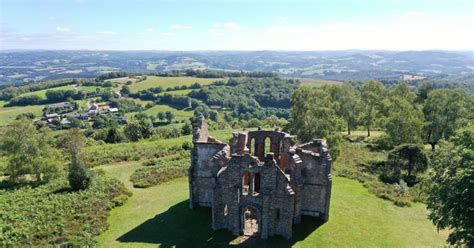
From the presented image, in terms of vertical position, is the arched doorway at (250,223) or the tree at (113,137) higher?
the arched doorway at (250,223)

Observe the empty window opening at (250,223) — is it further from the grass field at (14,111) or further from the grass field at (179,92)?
the grass field at (179,92)

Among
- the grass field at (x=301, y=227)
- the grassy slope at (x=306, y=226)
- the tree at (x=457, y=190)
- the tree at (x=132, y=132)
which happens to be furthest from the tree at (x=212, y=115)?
the tree at (x=457, y=190)

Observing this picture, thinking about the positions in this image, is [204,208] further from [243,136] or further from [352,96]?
[352,96]

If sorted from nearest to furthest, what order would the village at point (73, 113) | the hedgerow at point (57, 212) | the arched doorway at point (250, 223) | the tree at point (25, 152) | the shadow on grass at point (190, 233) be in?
the shadow on grass at point (190, 233) < the hedgerow at point (57, 212) < the arched doorway at point (250, 223) < the tree at point (25, 152) < the village at point (73, 113)

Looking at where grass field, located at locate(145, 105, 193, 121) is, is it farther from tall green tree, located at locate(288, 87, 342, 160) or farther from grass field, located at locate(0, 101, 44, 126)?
tall green tree, located at locate(288, 87, 342, 160)

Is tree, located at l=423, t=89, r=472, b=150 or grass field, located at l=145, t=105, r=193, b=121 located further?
grass field, located at l=145, t=105, r=193, b=121

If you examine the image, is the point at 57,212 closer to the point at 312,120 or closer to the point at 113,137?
the point at 312,120

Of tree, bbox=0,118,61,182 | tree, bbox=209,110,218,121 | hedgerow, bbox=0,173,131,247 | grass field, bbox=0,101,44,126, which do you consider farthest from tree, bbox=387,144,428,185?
grass field, bbox=0,101,44,126
